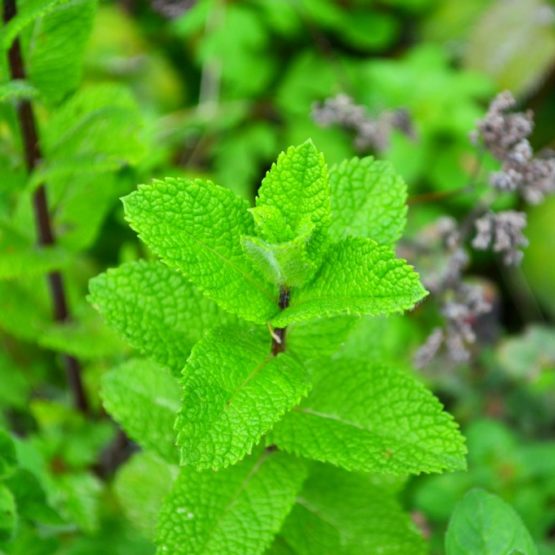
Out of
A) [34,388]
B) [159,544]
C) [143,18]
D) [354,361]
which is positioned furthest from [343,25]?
[159,544]

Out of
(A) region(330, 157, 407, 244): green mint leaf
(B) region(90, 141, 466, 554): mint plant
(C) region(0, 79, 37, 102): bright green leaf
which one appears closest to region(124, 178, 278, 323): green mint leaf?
(B) region(90, 141, 466, 554): mint plant

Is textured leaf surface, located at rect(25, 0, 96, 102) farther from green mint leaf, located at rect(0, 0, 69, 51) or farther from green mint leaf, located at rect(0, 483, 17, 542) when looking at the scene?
green mint leaf, located at rect(0, 483, 17, 542)

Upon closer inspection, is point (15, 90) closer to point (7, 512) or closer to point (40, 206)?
point (40, 206)

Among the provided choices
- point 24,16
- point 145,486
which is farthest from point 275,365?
point 24,16

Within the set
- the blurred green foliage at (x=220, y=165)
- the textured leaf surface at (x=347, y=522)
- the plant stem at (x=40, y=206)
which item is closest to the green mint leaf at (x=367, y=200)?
the blurred green foliage at (x=220, y=165)

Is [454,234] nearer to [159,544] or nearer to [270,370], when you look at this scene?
[270,370]
